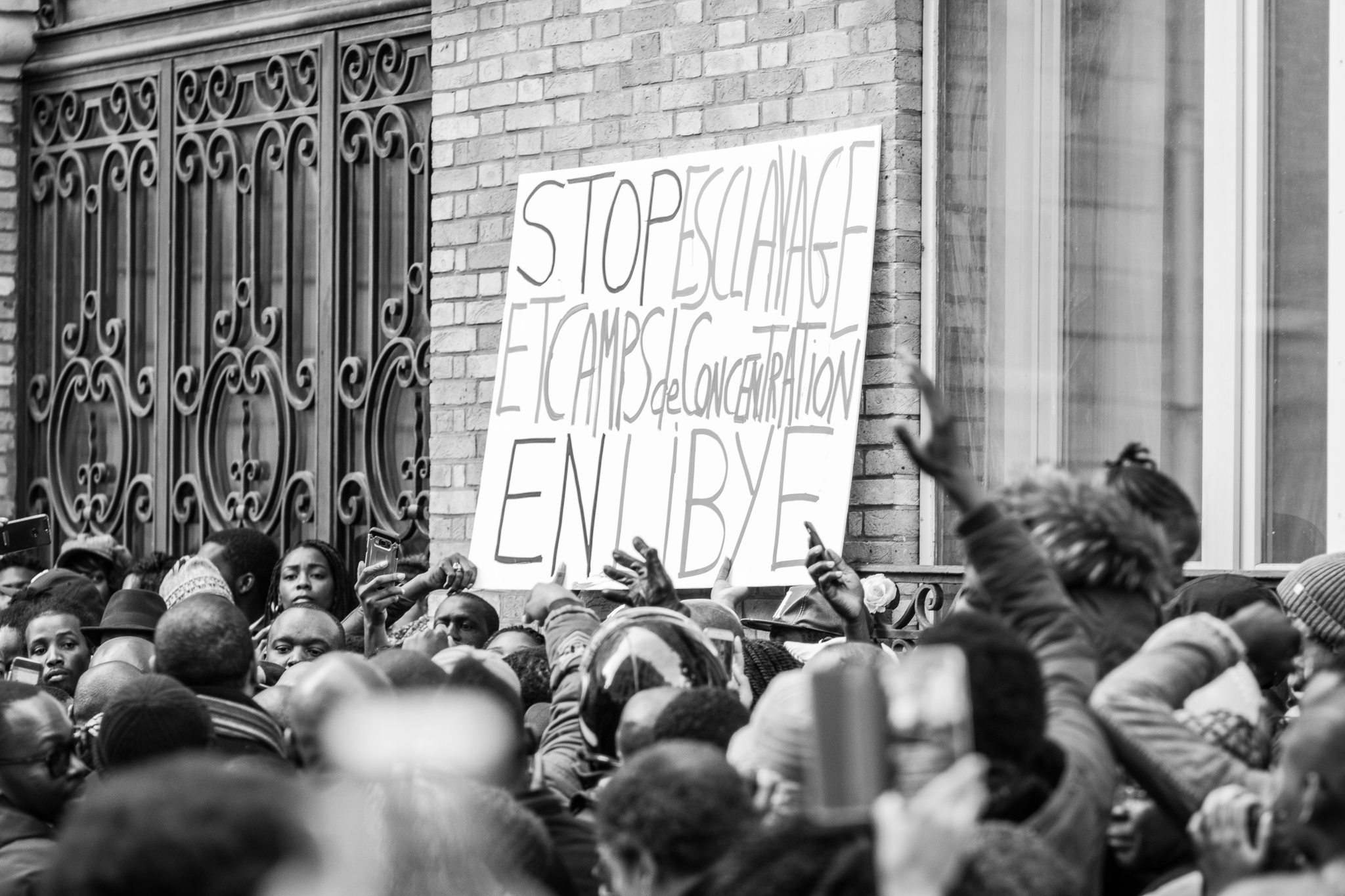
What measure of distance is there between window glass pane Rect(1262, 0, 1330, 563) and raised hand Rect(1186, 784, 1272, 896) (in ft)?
12.9

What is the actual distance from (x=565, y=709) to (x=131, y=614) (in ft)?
9.51

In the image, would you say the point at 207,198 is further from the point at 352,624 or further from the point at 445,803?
the point at 445,803

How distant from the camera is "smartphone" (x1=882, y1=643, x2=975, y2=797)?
203 cm

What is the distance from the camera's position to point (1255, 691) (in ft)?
11.2

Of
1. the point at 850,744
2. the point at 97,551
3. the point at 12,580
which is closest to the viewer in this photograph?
the point at 850,744

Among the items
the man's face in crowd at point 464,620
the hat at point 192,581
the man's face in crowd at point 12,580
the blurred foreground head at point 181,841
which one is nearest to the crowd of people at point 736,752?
the blurred foreground head at point 181,841

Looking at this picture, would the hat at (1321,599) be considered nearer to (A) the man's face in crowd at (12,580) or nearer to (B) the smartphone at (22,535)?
(B) the smartphone at (22,535)

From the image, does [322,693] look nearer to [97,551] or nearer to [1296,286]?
[1296,286]

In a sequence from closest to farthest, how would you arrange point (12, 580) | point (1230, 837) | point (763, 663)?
point (1230, 837)
point (763, 663)
point (12, 580)

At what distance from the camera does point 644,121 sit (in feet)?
26.6

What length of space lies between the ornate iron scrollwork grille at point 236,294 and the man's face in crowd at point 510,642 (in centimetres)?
285

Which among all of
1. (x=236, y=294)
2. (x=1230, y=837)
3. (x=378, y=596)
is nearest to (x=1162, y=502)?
(x=1230, y=837)

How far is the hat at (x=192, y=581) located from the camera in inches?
303

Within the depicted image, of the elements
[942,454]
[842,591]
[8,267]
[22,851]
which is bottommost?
[22,851]
